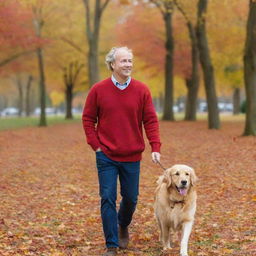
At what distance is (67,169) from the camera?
51.1 feet

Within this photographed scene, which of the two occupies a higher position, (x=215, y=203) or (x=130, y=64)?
(x=130, y=64)

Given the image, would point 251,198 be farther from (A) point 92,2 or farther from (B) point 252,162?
(A) point 92,2

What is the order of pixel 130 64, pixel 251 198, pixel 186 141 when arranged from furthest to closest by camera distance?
pixel 186 141 → pixel 251 198 → pixel 130 64

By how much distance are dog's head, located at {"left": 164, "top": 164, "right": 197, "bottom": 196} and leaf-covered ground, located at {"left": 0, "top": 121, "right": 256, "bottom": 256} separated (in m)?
0.79

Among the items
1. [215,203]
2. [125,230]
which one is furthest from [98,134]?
[215,203]

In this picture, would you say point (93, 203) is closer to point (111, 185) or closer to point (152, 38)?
point (111, 185)

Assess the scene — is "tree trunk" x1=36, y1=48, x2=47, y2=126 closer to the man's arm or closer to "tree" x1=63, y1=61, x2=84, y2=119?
"tree" x1=63, y1=61, x2=84, y2=119

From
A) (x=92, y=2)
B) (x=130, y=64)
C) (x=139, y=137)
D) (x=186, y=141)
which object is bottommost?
(x=186, y=141)

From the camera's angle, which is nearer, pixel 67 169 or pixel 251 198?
pixel 251 198

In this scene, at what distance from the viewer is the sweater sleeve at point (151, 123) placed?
6.64m

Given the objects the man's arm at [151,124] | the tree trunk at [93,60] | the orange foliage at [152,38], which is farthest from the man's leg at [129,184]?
the orange foliage at [152,38]

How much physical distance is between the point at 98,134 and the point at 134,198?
2.84 feet

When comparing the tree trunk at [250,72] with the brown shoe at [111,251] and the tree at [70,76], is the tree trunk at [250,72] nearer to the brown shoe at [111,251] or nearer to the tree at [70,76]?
the brown shoe at [111,251]

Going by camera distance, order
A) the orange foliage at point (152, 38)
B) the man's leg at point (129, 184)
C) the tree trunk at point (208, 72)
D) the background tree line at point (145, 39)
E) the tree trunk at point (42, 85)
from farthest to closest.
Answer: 1. the orange foliage at point (152, 38)
2. the tree trunk at point (42, 85)
3. the background tree line at point (145, 39)
4. the tree trunk at point (208, 72)
5. the man's leg at point (129, 184)
